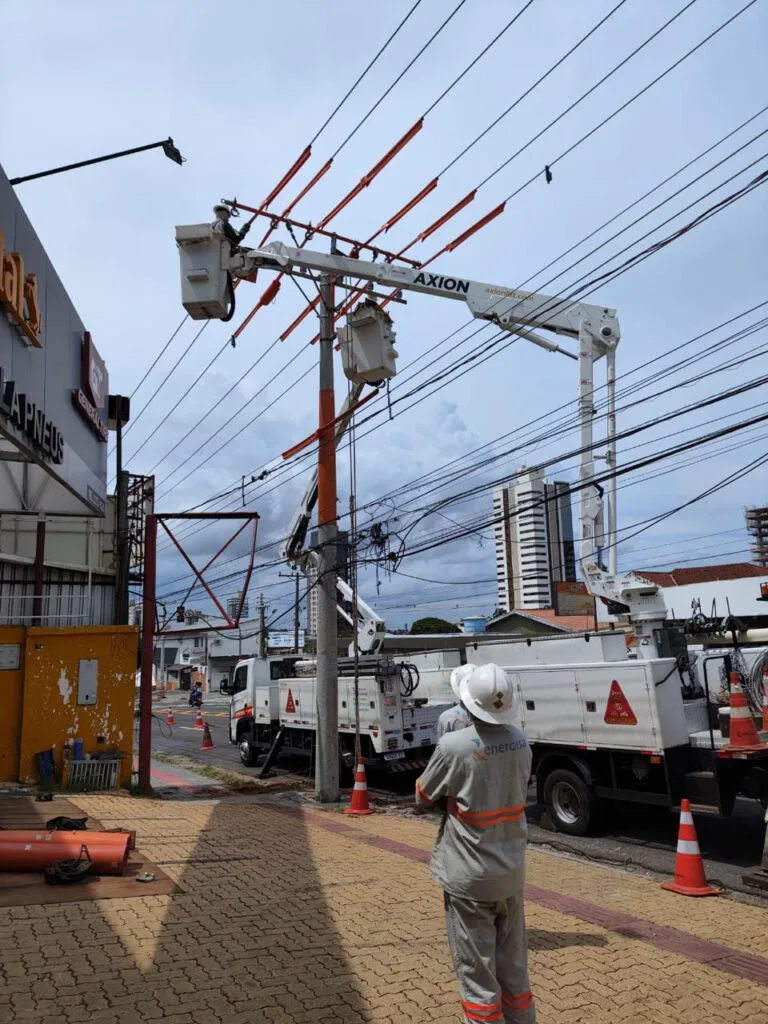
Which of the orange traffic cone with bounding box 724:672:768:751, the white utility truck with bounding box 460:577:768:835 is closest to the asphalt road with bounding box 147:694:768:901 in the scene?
the white utility truck with bounding box 460:577:768:835

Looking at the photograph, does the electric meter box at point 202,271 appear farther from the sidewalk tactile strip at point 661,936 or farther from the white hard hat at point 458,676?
the sidewalk tactile strip at point 661,936

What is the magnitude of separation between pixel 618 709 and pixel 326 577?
19.6ft

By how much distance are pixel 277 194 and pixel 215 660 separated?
221ft

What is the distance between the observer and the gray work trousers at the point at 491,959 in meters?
3.41

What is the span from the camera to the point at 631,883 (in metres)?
7.61

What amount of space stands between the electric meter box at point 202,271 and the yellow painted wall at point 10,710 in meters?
7.10

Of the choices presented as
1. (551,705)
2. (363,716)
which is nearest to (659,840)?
(551,705)

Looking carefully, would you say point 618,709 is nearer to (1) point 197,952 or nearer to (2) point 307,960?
(2) point 307,960

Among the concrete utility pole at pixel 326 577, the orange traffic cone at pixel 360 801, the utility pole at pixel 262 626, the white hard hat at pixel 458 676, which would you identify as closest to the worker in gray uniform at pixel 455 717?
the white hard hat at pixel 458 676

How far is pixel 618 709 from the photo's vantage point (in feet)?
32.5

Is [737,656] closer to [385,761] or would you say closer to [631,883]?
[631,883]

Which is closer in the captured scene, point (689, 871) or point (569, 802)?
point (689, 871)

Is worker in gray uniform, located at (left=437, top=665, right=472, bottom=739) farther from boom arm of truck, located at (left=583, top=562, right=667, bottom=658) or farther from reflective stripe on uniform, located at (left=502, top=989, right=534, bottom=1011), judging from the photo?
boom arm of truck, located at (left=583, top=562, right=667, bottom=658)

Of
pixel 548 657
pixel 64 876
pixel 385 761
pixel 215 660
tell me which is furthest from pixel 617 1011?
pixel 215 660
